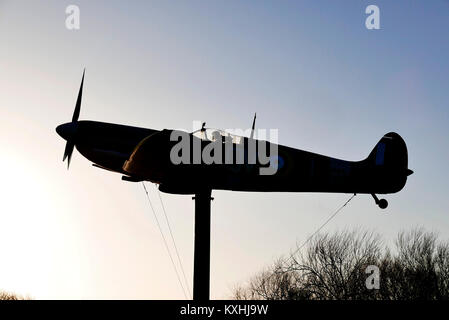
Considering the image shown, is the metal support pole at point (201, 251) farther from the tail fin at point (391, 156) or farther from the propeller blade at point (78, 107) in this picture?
the propeller blade at point (78, 107)

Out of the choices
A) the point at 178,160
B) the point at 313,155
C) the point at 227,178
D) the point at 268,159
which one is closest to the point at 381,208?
the point at 313,155

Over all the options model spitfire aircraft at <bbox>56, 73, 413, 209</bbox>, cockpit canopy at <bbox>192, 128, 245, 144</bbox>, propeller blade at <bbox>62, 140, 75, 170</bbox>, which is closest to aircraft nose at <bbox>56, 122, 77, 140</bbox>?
model spitfire aircraft at <bbox>56, 73, 413, 209</bbox>

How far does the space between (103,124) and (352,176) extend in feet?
29.8

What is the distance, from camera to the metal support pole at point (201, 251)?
1694 cm

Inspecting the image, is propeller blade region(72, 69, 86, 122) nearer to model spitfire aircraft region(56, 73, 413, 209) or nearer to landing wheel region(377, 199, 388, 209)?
model spitfire aircraft region(56, 73, 413, 209)

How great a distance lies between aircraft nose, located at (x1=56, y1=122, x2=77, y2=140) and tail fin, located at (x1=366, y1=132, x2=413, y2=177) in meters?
10.6

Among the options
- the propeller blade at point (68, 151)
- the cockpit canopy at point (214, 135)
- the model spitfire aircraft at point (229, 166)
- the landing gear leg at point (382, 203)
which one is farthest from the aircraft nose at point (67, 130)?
the landing gear leg at point (382, 203)

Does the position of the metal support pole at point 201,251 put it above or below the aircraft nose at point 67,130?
below

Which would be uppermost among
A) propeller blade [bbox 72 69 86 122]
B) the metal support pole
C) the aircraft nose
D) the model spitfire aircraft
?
propeller blade [bbox 72 69 86 122]

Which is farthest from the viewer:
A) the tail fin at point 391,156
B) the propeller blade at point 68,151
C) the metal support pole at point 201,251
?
the propeller blade at point 68,151

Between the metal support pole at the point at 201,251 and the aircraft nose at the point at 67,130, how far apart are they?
23.3 feet

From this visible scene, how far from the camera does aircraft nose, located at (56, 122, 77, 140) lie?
22.8 metres

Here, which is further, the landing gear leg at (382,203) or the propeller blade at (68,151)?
the propeller blade at (68,151)
